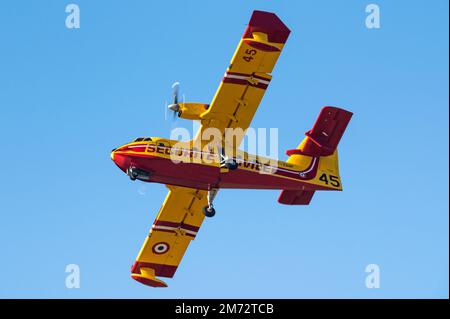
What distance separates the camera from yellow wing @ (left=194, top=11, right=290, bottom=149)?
3925 centimetres

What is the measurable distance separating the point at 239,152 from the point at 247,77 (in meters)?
3.54

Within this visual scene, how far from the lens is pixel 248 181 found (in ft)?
137

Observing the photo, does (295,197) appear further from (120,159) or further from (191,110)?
(120,159)

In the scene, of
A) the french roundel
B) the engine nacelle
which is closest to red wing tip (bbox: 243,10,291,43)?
the engine nacelle

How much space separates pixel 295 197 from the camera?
1729 inches

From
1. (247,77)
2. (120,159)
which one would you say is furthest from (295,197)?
(120,159)

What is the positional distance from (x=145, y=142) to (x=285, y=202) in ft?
25.9

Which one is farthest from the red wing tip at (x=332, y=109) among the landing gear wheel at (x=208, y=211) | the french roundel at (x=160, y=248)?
the french roundel at (x=160, y=248)

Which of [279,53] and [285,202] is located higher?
[279,53]

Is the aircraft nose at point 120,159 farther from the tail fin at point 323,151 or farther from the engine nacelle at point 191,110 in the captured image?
the tail fin at point 323,151

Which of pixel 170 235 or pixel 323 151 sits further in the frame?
pixel 170 235
